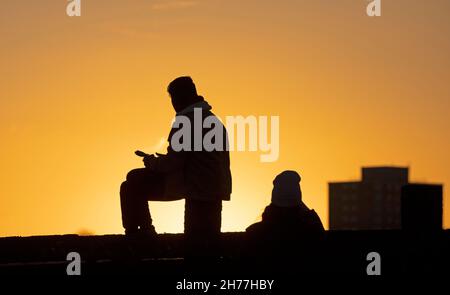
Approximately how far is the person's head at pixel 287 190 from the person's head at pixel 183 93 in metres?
1.16

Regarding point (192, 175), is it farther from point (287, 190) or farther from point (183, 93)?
point (287, 190)

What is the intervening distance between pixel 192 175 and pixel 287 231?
3.68 feet

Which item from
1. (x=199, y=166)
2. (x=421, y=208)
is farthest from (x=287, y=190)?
(x=421, y=208)

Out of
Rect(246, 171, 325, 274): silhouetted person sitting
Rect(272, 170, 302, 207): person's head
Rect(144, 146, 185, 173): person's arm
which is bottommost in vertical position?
Rect(246, 171, 325, 274): silhouetted person sitting

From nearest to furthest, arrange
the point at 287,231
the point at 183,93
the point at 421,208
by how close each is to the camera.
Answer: the point at 183,93
the point at 287,231
the point at 421,208

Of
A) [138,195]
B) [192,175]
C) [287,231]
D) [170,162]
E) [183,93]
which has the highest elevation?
[183,93]

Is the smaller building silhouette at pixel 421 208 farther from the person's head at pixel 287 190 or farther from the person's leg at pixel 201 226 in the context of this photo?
the person's leg at pixel 201 226

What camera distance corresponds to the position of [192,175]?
1220cm

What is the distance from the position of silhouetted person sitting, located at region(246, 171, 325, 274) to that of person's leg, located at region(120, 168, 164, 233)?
1.09m

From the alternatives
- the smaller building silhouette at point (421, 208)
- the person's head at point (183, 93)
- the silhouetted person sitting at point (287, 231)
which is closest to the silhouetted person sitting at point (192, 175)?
the person's head at point (183, 93)

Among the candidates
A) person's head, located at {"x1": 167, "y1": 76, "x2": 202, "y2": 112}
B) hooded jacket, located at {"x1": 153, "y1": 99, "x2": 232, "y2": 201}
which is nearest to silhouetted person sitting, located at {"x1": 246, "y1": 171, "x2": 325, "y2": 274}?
hooded jacket, located at {"x1": 153, "y1": 99, "x2": 232, "y2": 201}

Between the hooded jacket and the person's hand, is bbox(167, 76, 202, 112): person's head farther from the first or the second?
the person's hand

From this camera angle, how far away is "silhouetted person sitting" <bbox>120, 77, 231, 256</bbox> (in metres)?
12.1

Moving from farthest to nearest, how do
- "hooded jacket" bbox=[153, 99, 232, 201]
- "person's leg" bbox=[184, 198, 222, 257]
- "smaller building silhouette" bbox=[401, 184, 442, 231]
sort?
Result: "smaller building silhouette" bbox=[401, 184, 442, 231]
"person's leg" bbox=[184, 198, 222, 257]
"hooded jacket" bbox=[153, 99, 232, 201]
